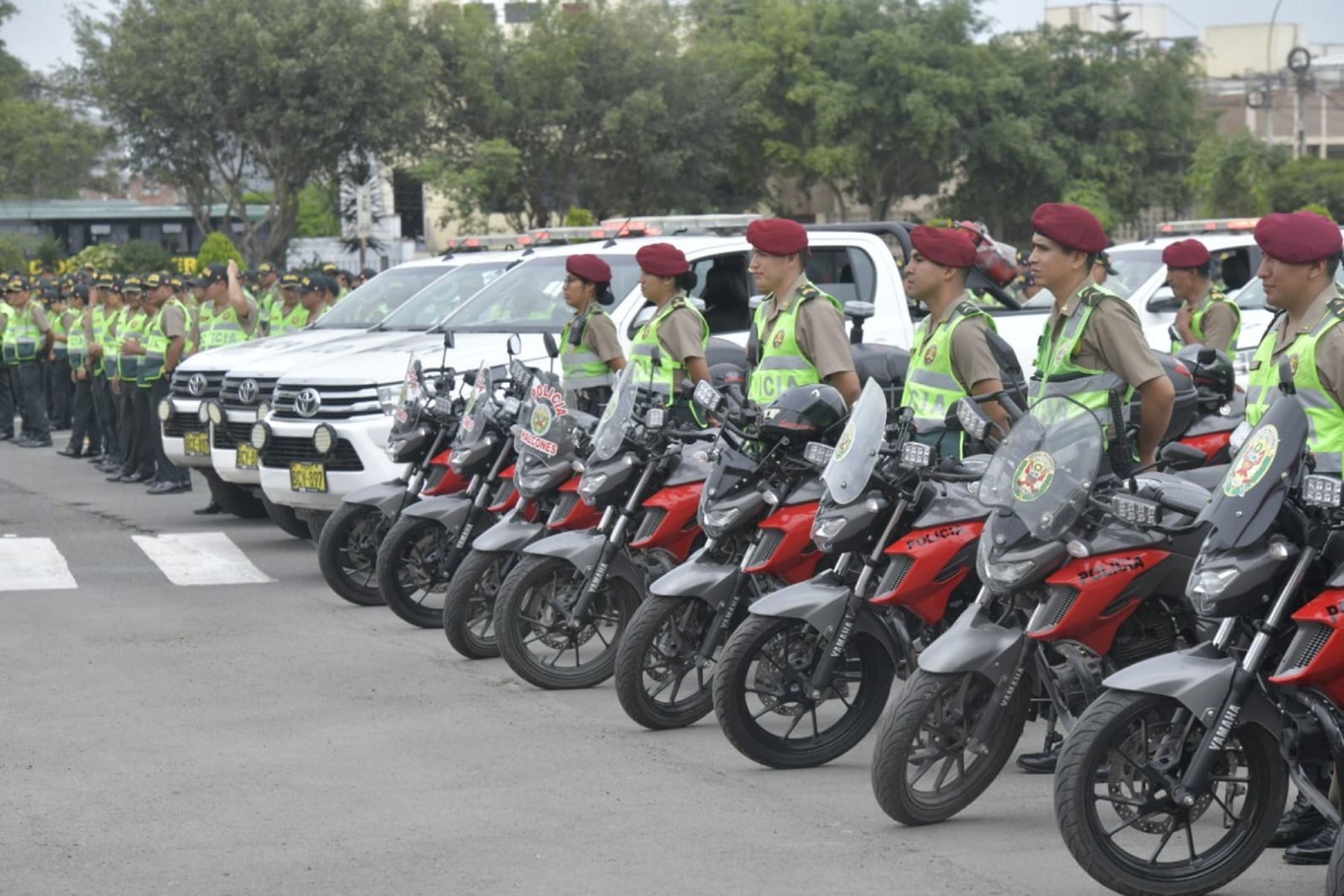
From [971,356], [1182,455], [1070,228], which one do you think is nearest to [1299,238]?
[1182,455]

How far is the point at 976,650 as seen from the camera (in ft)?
20.3

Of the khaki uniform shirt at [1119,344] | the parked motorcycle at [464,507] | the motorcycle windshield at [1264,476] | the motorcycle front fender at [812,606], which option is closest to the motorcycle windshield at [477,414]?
the parked motorcycle at [464,507]

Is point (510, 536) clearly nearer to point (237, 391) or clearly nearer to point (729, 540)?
point (729, 540)

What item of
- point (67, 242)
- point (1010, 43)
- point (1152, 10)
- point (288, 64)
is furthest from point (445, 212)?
point (1152, 10)

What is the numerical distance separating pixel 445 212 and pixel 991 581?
4375 centimetres

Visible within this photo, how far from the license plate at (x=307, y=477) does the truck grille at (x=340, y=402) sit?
33 centimetres

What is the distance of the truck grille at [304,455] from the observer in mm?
12398

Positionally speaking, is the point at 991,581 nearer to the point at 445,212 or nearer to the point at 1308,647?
the point at 1308,647

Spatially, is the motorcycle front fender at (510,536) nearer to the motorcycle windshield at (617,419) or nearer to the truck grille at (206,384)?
the motorcycle windshield at (617,419)

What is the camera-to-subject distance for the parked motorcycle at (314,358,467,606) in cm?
1077

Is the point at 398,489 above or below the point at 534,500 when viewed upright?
below

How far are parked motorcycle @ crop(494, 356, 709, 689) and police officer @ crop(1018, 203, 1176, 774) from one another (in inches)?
77.1

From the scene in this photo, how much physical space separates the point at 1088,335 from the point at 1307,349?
1.20 metres

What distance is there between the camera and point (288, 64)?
4022 cm
